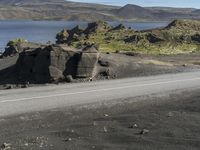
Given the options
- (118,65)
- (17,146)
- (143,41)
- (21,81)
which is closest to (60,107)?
(17,146)

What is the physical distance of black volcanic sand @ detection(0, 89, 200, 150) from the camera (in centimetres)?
1128

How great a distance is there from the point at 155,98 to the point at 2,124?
646 centimetres

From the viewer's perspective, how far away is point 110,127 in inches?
508

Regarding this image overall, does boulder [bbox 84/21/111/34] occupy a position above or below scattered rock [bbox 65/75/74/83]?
below

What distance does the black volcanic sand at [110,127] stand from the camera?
37.0 ft

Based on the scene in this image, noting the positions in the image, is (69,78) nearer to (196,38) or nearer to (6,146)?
(6,146)

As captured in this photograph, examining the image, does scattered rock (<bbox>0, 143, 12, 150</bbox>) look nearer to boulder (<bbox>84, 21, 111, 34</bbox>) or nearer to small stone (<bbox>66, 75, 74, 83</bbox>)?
small stone (<bbox>66, 75, 74, 83</bbox>)

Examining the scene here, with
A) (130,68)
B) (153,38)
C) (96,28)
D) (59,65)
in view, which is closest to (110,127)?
(59,65)

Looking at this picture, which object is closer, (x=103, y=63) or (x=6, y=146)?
(x=6, y=146)

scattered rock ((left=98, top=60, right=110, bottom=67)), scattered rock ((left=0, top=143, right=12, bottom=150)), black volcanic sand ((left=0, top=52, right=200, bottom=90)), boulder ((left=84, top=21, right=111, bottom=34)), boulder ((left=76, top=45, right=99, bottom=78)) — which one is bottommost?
boulder ((left=84, top=21, right=111, bottom=34))

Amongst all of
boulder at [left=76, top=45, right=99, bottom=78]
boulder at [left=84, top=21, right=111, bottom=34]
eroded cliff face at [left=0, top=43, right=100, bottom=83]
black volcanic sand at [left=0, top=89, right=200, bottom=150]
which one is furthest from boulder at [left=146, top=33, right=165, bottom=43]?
black volcanic sand at [left=0, top=89, right=200, bottom=150]

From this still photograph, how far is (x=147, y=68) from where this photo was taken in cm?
2884

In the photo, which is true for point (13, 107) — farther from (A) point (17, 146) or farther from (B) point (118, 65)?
(B) point (118, 65)

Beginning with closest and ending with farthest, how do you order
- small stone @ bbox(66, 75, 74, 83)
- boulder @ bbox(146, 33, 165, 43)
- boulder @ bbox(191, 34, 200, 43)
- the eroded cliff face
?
small stone @ bbox(66, 75, 74, 83) < the eroded cliff face < boulder @ bbox(146, 33, 165, 43) < boulder @ bbox(191, 34, 200, 43)
